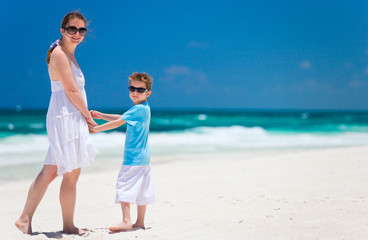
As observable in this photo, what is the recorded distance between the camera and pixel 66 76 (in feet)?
11.0

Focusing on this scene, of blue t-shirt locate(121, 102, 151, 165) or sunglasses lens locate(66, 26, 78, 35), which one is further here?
blue t-shirt locate(121, 102, 151, 165)

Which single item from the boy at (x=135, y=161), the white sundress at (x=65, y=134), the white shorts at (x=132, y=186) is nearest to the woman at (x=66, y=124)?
the white sundress at (x=65, y=134)

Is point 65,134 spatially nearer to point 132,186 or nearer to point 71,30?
point 132,186

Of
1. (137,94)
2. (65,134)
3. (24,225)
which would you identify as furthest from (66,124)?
(24,225)

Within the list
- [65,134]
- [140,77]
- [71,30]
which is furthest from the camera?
[140,77]

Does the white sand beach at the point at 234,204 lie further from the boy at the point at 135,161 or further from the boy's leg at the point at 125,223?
the boy at the point at 135,161

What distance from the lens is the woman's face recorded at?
11.4 feet

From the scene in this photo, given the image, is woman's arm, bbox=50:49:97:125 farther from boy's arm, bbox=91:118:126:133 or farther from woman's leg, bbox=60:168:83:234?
woman's leg, bbox=60:168:83:234

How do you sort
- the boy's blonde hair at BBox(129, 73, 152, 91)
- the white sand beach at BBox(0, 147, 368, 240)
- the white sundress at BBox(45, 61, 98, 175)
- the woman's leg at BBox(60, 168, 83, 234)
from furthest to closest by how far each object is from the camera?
1. the boy's blonde hair at BBox(129, 73, 152, 91)
2. the white sand beach at BBox(0, 147, 368, 240)
3. the woman's leg at BBox(60, 168, 83, 234)
4. the white sundress at BBox(45, 61, 98, 175)

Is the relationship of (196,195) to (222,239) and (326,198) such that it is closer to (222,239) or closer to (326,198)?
(326,198)

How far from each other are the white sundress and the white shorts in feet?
1.13

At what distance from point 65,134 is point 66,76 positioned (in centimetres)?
48

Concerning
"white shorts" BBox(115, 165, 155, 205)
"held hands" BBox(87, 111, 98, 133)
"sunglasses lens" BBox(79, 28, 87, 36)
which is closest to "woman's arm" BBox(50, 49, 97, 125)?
"held hands" BBox(87, 111, 98, 133)

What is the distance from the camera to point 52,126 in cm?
338
